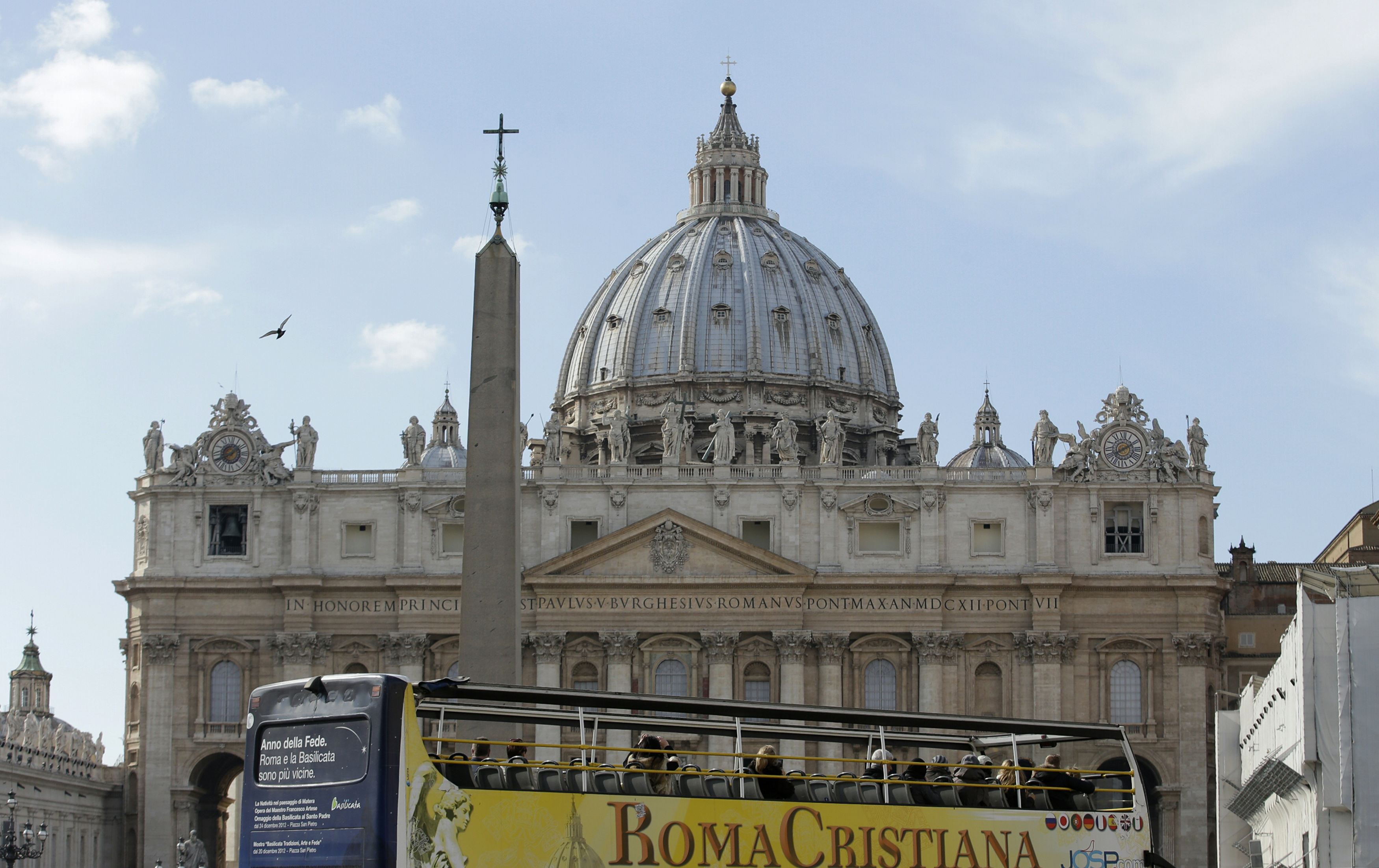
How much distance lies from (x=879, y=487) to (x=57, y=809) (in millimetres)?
33719

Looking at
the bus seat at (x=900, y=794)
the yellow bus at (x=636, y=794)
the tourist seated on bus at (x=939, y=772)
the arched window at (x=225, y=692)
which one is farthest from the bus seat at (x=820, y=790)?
the arched window at (x=225, y=692)

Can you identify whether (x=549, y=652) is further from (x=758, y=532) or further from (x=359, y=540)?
(x=758, y=532)

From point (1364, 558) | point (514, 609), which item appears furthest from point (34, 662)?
point (514, 609)

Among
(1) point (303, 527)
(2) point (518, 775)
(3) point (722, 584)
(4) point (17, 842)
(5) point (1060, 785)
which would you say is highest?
(1) point (303, 527)

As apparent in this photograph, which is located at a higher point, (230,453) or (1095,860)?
(230,453)

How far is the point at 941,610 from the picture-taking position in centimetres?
9162

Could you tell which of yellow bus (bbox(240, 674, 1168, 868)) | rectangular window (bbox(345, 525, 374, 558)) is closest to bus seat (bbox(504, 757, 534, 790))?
yellow bus (bbox(240, 674, 1168, 868))

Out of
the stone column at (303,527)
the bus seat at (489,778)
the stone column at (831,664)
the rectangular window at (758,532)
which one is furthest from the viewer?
the stone column at (303,527)

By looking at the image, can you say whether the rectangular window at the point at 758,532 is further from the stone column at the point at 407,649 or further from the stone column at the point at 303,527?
the stone column at the point at 303,527

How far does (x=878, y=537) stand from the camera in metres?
92.6

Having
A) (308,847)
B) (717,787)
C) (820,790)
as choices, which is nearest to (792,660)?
(820,790)

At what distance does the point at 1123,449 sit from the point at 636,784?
223 ft

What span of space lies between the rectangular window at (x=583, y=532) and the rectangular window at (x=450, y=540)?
14.8 ft

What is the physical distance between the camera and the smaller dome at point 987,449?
111812 mm
